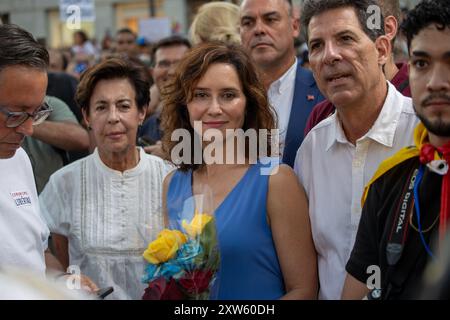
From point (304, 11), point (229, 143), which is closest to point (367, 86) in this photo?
point (304, 11)

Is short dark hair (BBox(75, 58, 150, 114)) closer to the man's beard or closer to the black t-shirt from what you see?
the black t-shirt

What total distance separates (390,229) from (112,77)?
2.00 m

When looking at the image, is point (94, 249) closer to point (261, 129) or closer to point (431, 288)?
point (261, 129)

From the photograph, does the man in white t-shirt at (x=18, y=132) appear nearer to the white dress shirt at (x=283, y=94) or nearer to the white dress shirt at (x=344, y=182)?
the white dress shirt at (x=344, y=182)

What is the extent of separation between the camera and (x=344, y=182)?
8.18ft

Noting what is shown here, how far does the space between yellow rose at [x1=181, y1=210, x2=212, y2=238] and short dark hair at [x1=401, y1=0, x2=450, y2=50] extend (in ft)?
2.84

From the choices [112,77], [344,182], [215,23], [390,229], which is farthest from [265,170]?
[215,23]

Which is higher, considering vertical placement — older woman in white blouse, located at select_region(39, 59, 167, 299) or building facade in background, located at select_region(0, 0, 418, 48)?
building facade in background, located at select_region(0, 0, 418, 48)

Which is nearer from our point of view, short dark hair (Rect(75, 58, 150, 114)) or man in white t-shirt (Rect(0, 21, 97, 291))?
man in white t-shirt (Rect(0, 21, 97, 291))

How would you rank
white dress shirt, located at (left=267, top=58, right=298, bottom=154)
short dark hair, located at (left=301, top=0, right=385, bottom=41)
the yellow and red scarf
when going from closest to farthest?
the yellow and red scarf → short dark hair, located at (left=301, top=0, right=385, bottom=41) → white dress shirt, located at (left=267, top=58, right=298, bottom=154)

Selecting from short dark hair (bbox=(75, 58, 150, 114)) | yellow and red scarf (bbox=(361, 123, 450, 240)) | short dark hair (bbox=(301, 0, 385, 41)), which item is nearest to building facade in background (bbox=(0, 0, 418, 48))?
short dark hair (bbox=(75, 58, 150, 114))

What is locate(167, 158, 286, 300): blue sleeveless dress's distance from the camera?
2369mm

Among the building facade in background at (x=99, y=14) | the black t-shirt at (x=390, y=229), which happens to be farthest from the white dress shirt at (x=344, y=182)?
the building facade in background at (x=99, y=14)

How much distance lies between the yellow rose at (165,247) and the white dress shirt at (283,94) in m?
1.57
